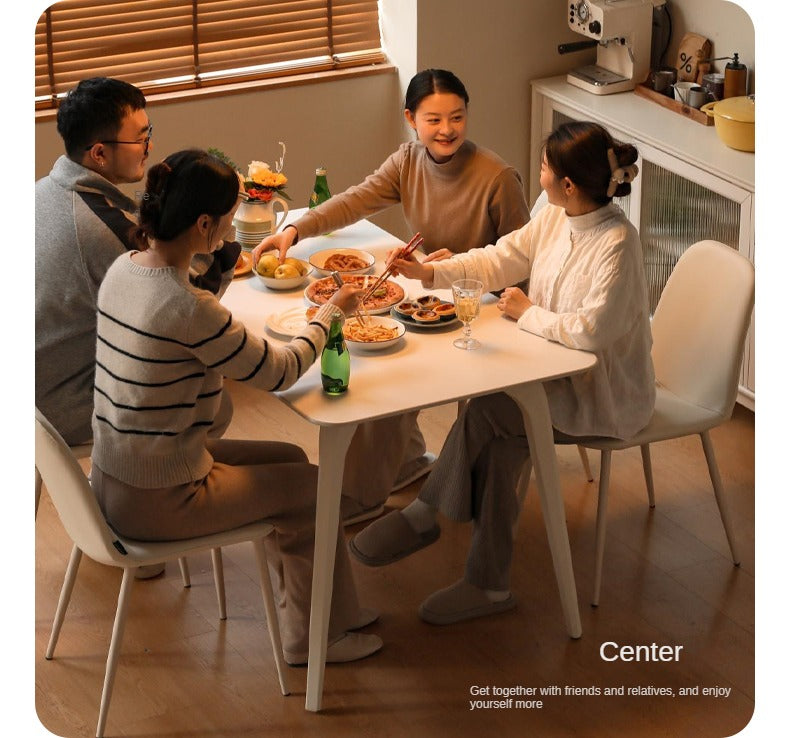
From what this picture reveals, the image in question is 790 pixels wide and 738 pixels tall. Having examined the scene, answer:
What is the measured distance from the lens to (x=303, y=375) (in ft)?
9.02

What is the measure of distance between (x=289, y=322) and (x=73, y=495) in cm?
70

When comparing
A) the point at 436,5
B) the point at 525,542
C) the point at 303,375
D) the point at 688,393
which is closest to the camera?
the point at 303,375

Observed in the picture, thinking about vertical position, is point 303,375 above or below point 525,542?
above

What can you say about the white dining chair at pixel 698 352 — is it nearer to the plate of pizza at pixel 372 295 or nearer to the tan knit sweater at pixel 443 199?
the tan knit sweater at pixel 443 199

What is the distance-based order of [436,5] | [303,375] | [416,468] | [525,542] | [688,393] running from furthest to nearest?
1. [436,5]
2. [416,468]
3. [525,542]
4. [688,393]
5. [303,375]

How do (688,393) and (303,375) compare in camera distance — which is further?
(688,393)

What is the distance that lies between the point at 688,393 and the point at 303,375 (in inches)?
40.7

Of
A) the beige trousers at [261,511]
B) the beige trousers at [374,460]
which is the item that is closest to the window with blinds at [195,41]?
the beige trousers at [374,460]

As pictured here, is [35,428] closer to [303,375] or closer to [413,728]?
[303,375]

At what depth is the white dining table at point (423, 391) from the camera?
2.64 meters

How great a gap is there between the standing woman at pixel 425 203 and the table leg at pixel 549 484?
552mm

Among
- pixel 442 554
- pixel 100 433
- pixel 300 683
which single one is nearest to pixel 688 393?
pixel 442 554

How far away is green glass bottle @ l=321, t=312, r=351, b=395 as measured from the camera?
2.68 metres

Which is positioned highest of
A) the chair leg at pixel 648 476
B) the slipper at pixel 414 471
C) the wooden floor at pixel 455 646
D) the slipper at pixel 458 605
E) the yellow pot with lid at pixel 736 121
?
the yellow pot with lid at pixel 736 121
